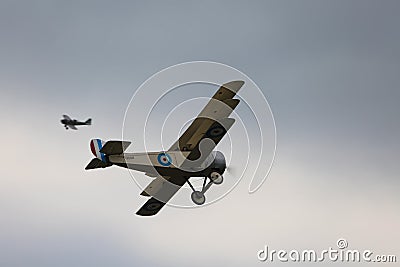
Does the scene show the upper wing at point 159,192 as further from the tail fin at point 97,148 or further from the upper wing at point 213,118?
the tail fin at point 97,148

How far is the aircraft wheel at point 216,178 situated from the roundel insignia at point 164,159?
3.38m

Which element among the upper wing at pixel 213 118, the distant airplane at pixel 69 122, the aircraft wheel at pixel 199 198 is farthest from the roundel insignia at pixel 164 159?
the distant airplane at pixel 69 122

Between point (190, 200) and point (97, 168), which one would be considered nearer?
point (97, 168)

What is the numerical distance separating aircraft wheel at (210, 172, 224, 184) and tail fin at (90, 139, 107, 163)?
796 centimetres

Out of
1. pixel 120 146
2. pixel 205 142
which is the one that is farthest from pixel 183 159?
pixel 120 146

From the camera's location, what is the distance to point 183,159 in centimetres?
6166

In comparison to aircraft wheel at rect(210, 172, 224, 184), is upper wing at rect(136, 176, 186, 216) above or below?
above

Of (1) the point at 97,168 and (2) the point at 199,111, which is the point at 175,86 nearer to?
(2) the point at 199,111

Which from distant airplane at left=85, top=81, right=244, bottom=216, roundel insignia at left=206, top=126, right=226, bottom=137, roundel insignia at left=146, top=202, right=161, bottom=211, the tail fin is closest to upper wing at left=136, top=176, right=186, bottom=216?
roundel insignia at left=146, top=202, right=161, bottom=211

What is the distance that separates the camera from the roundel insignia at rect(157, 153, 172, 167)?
60406 mm

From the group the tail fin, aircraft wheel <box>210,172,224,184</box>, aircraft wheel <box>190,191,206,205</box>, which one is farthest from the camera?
aircraft wheel <box>190,191,206,205</box>

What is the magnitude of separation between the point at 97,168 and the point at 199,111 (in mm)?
8048

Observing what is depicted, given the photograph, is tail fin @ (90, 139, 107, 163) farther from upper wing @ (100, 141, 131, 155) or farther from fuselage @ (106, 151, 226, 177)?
upper wing @ (100, 141, 131, 155)

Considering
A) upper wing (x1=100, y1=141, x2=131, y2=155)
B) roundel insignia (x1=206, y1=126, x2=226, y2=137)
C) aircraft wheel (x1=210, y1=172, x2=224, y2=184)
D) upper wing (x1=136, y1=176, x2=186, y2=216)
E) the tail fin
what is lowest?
upper wing (x1=100, y1=141, x2=131, y2=155)
